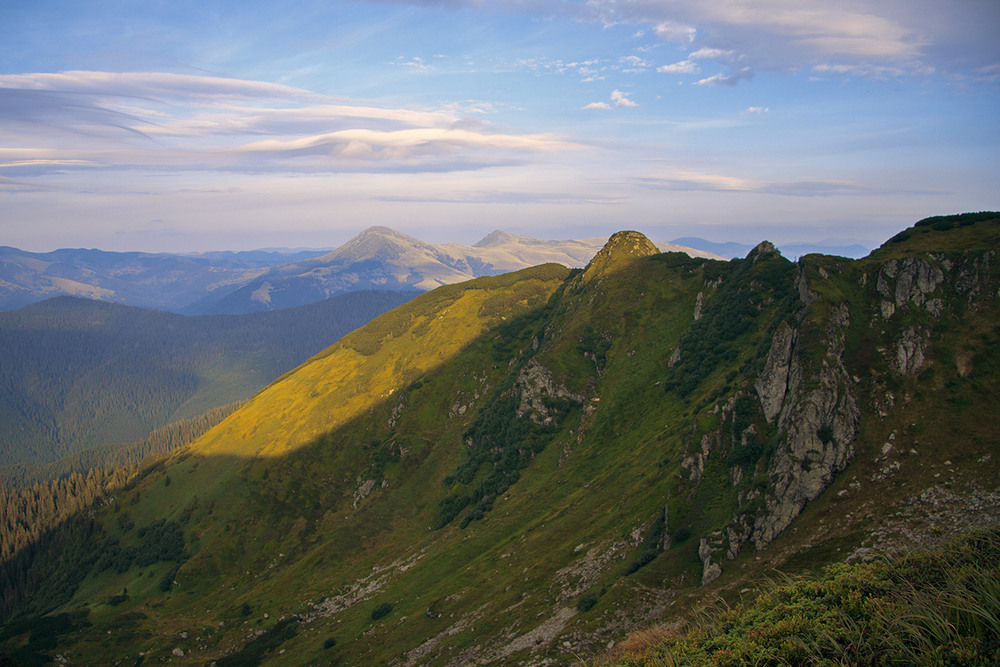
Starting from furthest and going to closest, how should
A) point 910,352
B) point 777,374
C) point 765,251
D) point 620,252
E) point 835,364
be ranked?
point 620,252
point 765,251
point 777,374
point 835,364
point 910,352

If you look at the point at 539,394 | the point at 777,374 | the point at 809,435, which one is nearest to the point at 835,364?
the point at 777,374

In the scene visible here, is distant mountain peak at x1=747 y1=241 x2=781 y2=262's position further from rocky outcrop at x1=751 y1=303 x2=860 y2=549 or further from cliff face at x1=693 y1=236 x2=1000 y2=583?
rocky outcrop at x1=751 y1=303 x2=860 y2=549

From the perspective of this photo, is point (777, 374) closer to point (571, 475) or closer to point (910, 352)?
point (910, 352)

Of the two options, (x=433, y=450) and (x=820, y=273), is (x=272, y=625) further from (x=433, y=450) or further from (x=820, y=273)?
(x=820, y=273)

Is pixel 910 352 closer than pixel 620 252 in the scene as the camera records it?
Yes

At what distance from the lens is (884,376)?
51.4 m

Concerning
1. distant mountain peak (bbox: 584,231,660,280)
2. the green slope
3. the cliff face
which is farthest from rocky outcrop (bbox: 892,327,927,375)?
distant mountain peak (bbox: 584,231,660,280)

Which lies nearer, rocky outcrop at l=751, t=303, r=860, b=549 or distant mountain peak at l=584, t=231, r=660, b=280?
rocky outcrop at l=751, t=303, r=860, b=549

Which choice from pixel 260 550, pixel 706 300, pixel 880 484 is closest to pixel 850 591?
pixel 880 484

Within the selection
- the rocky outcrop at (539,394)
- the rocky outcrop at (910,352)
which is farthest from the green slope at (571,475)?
the rocky outcrop at (539,394)

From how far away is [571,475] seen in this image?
94.6 m

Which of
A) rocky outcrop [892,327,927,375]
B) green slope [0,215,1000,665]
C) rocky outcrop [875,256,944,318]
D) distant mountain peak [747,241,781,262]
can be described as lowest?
green slope [0,215,1000,665]

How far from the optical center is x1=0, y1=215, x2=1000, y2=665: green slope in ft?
159

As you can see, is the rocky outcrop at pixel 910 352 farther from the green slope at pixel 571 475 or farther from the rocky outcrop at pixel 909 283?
the rocky outcrop at pixel 909 283
